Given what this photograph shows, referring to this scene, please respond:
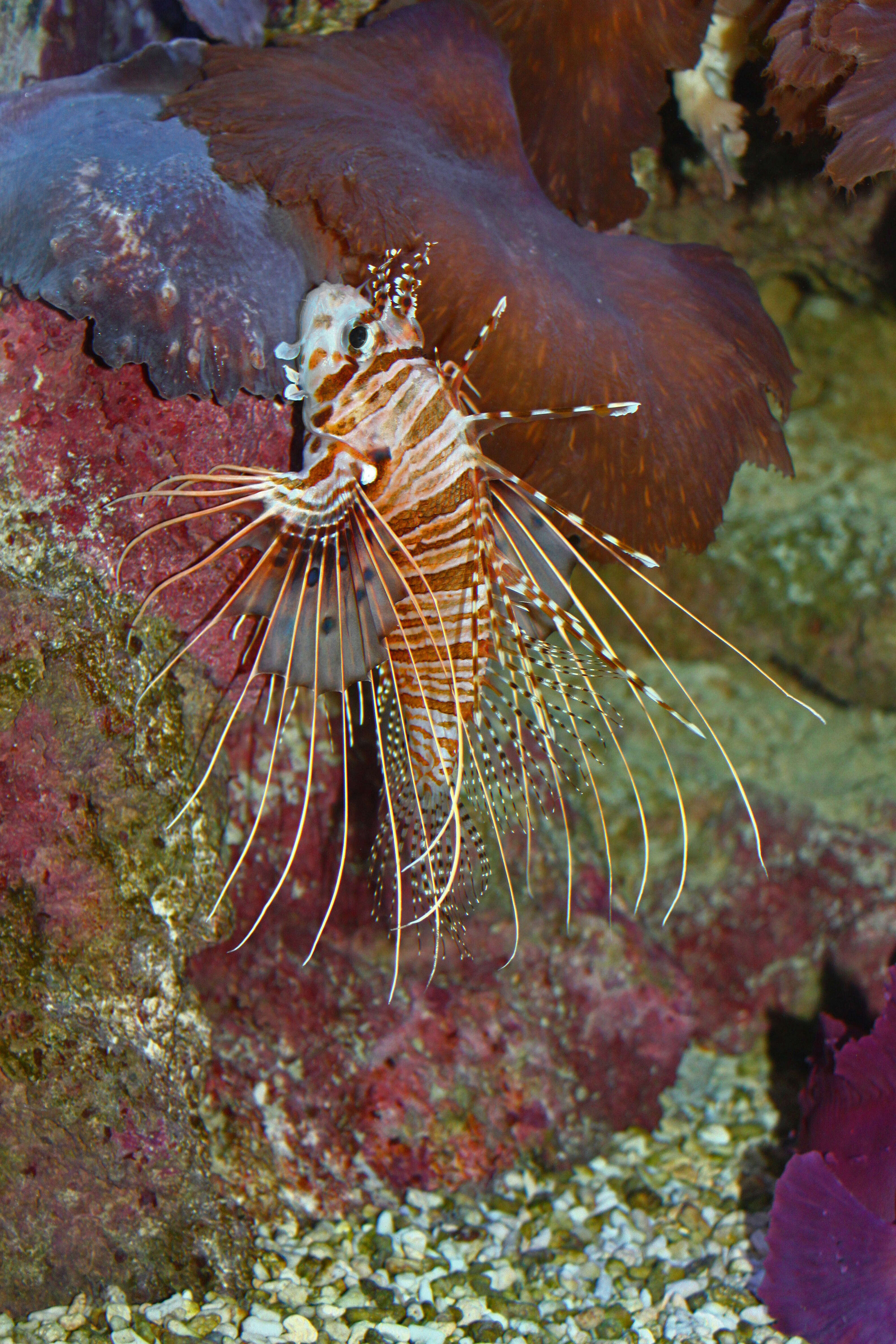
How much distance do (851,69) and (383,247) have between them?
4.19ft

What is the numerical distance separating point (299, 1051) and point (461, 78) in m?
2.57

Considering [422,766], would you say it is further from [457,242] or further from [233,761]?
[457,242]

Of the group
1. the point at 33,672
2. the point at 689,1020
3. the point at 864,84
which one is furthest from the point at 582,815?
the point at 864,84

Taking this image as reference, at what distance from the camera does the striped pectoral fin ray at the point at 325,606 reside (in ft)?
6.79

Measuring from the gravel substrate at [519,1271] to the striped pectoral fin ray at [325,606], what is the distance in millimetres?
1480

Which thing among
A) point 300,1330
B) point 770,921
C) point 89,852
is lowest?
point 770,921

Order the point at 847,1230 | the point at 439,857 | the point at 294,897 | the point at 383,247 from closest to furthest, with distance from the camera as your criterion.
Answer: the point at 383,247 → the point at 439,857 → the point at 847,1230 → the point at 294,897

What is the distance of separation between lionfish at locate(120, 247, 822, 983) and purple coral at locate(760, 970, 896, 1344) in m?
1.00

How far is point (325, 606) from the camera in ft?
6.91

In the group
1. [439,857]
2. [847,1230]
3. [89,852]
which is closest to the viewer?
[89,852]

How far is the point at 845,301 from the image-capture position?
3994mm

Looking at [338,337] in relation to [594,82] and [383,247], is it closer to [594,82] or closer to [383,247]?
[383,247]

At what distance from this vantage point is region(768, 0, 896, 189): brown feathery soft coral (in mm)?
2160

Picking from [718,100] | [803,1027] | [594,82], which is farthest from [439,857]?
[718,100]
